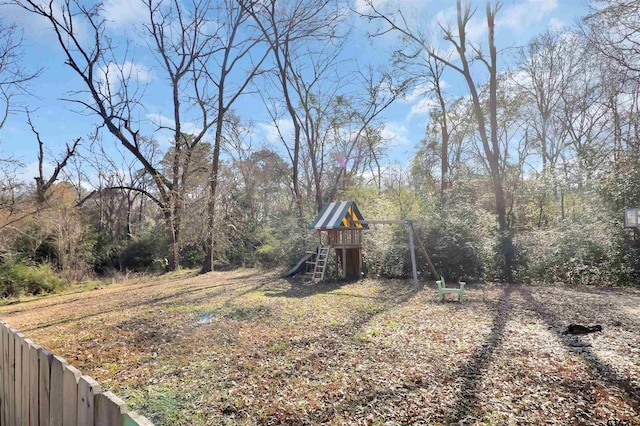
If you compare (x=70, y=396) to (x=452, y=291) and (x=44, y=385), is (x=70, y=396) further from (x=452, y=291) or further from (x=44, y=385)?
(x=452, y=291)

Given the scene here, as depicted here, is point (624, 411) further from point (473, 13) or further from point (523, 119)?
point (523, 119)

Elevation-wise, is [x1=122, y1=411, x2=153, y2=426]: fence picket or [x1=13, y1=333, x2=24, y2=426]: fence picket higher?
[x1=122, y1=411, x2=153, y2=426]: fence picket

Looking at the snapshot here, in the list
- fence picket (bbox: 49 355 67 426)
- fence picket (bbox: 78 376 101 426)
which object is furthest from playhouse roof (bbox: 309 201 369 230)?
fence picket (bbox: 78 376 101 426)

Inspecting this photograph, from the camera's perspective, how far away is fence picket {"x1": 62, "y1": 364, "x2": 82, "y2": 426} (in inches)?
59.1

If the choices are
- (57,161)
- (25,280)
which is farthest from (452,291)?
(57,161)

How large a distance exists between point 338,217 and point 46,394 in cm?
814

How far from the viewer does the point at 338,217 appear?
31.7 ft

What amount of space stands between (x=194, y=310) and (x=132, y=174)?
51.6ft

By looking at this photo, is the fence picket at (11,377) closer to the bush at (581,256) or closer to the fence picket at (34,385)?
the fence picket at (34,385)

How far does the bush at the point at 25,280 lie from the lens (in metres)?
9.84

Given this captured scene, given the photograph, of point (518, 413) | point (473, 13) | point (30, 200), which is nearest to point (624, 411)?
→ point (518, 413)

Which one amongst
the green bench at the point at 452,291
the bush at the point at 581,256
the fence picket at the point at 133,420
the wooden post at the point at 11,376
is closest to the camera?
the fence picket at the point at 133,420

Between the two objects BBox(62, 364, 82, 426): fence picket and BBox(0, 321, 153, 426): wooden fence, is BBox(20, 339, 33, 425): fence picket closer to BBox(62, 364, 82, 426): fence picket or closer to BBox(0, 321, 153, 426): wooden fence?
BBox(0, 321, 153, 426): wooden fence

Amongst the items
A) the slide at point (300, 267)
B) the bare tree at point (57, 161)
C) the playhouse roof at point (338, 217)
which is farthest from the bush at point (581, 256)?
the bare tree at point (57, 161)
